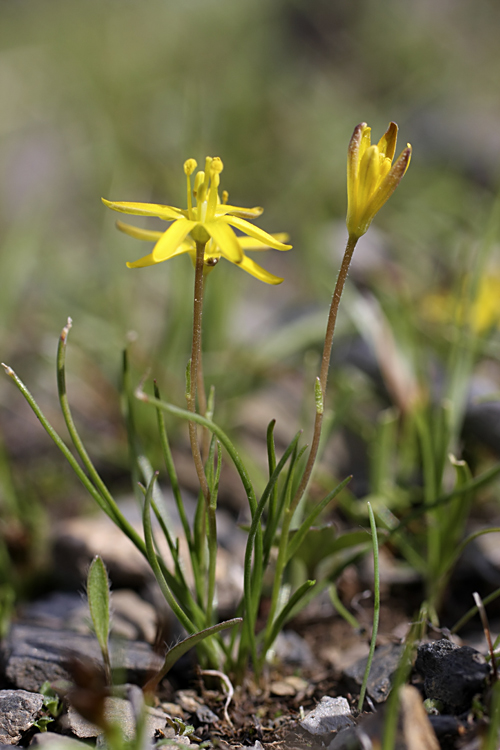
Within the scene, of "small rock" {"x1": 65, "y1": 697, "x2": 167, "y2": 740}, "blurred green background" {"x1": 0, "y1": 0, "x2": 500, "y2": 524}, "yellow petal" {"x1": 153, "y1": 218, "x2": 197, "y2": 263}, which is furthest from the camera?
"blurred green background" {"x1": 0, "y1": 0, "x2": 500, "y2": 524}

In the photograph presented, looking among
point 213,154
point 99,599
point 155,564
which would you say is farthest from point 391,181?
point 213,154

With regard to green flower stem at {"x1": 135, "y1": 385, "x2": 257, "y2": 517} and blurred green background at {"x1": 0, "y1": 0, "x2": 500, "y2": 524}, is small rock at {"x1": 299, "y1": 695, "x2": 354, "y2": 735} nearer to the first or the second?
green flower stem at {"x1": 135, "y1": 385, "x2": 257, "y2": 517}

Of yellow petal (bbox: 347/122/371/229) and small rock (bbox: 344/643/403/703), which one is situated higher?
yellow petal (bbox: 347/122/371/229)

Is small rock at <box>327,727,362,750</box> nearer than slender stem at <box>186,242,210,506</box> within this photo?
Yes

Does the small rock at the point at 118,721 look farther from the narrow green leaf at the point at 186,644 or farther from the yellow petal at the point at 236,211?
the yellow petal at the point at 236,211

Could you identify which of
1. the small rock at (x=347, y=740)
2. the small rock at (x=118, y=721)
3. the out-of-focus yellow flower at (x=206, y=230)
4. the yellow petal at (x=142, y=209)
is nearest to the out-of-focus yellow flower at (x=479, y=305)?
the out-of-focus yellow flower at (x=206, y=230)

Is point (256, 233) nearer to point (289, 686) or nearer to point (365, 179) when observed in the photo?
point (365, 179)

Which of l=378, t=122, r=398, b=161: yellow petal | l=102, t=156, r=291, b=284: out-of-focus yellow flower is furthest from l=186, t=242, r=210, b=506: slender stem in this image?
l=378, t=122, r=398, b=161: yellow petal
